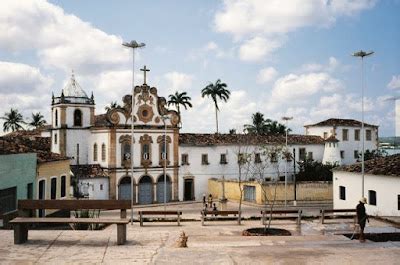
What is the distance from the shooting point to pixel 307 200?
4331cm

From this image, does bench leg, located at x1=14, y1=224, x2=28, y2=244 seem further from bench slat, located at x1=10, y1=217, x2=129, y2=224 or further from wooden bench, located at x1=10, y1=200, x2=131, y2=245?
bench slat, located at x1=10, y1=217, x2=129, y2=224

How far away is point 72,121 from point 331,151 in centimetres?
3035

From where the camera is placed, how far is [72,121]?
45.2 meters

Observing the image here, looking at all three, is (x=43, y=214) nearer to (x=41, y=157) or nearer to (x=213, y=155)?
A: (x=41, y=157)

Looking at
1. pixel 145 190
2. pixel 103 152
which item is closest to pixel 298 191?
pixel 145 190

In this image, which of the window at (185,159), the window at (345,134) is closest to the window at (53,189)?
the window at (185,159)

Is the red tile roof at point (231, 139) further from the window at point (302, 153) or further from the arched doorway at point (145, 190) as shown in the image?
the arched doorway at point (145, 190)

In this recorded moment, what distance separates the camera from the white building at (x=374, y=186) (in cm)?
2688

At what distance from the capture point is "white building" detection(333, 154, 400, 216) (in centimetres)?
2688

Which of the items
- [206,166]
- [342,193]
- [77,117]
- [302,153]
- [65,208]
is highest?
[77,117]

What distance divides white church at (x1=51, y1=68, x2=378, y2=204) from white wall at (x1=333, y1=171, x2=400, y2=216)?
11168mm

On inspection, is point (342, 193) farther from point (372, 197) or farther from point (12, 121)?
point (12, 121)

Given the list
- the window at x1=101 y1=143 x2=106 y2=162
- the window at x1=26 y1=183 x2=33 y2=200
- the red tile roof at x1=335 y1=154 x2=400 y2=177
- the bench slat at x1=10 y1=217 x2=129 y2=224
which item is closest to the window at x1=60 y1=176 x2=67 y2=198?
the window at x1=26 y1=183 x2=33 y2=200

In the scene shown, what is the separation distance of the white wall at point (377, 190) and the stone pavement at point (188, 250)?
50.8 feet
